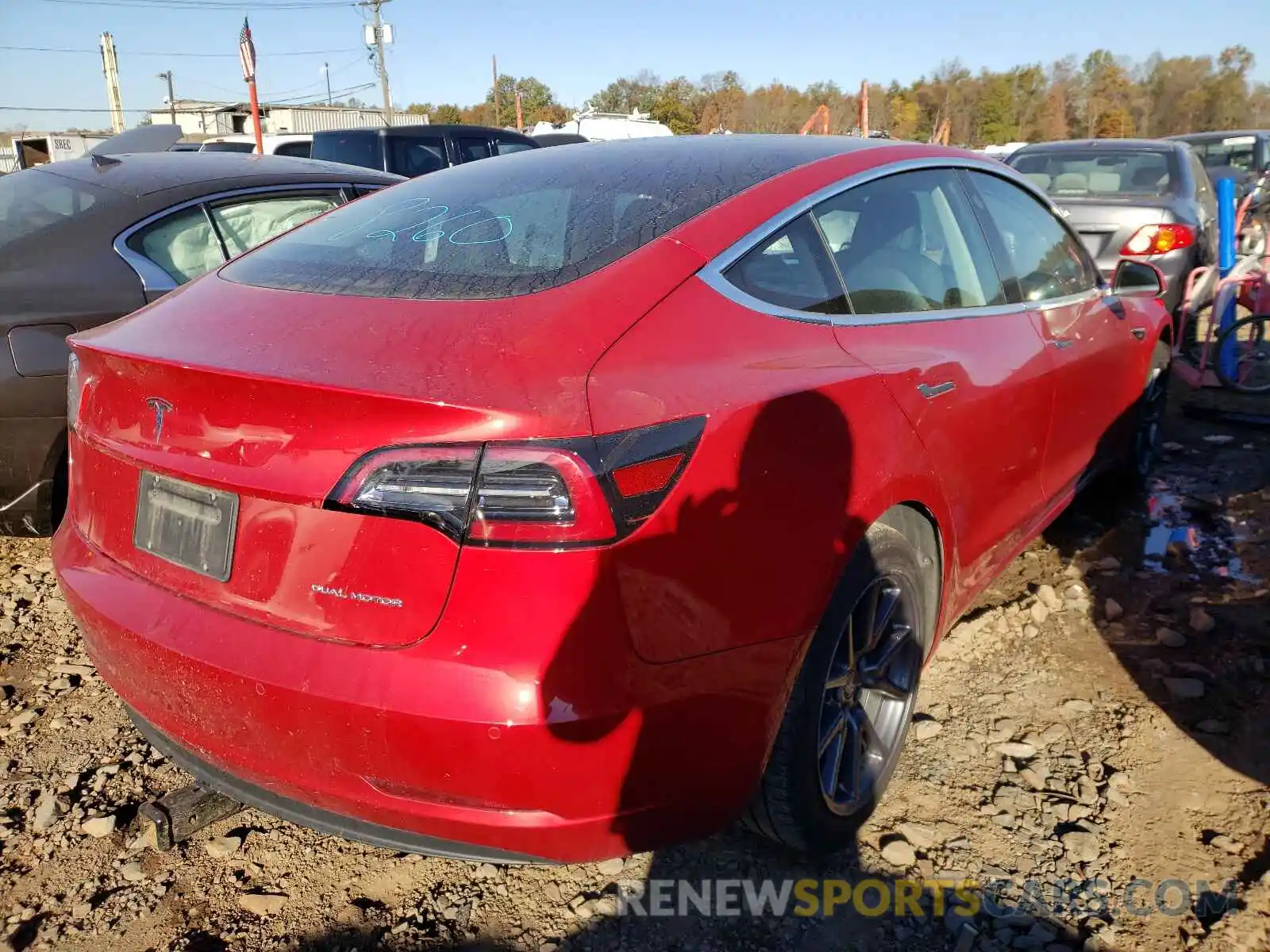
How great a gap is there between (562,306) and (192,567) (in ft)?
2.86

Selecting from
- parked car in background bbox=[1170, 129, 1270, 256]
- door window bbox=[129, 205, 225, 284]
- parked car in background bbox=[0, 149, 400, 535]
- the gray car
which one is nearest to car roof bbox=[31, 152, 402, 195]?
parked car in background bbox=[0, 149, 400, 535]

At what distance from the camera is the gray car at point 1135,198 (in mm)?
6742

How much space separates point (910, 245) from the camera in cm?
267

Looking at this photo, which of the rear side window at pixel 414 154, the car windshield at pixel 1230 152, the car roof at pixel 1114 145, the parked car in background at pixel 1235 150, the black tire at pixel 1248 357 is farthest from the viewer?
the car windshield at pixel 1230 152

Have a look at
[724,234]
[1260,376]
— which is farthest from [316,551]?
[1260,376]

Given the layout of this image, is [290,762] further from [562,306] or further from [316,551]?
[562,306]

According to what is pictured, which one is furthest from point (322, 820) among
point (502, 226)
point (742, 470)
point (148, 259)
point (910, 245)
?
point (148, 259)

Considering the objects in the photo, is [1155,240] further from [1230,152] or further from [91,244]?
[1230,152]

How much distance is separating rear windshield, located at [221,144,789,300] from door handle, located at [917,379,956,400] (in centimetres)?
64

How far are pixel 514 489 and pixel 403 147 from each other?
10233 mm

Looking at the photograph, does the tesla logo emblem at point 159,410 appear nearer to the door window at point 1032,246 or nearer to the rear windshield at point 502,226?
the rear windshield at point 502,226

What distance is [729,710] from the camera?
1.82 metres

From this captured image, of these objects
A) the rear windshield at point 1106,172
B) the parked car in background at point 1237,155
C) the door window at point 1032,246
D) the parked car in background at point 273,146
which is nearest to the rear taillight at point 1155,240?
the rear windshield at point 1106,172

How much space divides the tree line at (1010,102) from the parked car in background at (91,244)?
48.4 meters
